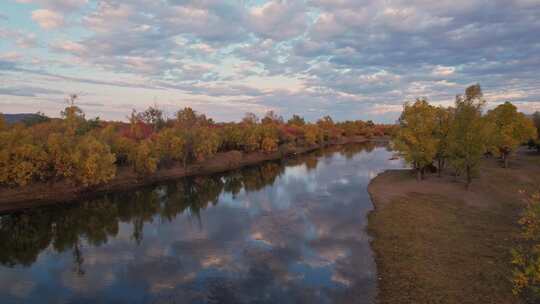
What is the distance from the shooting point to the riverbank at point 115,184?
46.2 metres

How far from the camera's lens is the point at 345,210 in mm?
39781

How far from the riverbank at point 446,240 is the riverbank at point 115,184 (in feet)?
137

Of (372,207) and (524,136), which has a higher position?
(524,136)

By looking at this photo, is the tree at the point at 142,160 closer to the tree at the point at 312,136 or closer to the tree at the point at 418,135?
the tree at the point at 418,135

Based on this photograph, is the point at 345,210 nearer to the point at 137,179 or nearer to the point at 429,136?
the point at 429,136

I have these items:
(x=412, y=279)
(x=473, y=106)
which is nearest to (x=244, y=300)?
(x=412, y=279)

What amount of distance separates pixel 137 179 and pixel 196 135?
21363mm

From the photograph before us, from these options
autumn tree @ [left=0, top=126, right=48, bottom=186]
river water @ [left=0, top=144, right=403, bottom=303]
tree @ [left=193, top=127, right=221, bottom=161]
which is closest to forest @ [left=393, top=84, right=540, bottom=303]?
river water @ [left=0, top=144, right=403, bottom=303]

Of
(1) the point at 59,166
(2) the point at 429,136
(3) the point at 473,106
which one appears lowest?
(1) the point at 59,166

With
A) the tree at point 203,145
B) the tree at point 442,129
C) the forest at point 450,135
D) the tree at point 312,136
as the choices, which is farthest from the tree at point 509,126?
the tree at point 312,136

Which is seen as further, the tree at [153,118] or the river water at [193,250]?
the tree at [153,118]

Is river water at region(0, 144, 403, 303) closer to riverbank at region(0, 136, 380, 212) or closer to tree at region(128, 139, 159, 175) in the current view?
riverbank at region(0, 136, 380, 212)

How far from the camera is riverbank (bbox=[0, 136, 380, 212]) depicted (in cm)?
4616

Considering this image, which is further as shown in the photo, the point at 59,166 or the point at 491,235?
the point at 59,166
